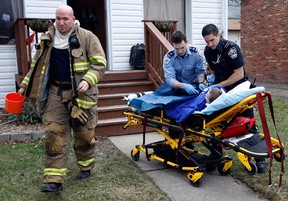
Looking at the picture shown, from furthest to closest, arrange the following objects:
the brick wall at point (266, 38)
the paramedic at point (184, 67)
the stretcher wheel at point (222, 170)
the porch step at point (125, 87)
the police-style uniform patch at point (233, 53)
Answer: the brick wall at point (266, 38)
the porch step at point (125, 87)
the paramedic at point (184, 67)
the stretcher wheel at point (222, 170)
the police-style uniform patch at point (233, 53)

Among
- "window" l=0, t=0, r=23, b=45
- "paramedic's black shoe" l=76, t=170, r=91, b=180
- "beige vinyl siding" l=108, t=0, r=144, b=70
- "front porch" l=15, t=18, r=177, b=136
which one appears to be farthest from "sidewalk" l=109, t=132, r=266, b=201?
"window" l=0, t=0, r=23, b=45

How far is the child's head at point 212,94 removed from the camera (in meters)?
3.80

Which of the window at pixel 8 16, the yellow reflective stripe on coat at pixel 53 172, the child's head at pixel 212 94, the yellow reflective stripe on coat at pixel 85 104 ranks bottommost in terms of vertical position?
the yellow reflective stripe on coat at pixel 53 172

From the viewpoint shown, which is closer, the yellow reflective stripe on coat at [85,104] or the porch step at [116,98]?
the yellow reflective stripe on coat at [85,104]

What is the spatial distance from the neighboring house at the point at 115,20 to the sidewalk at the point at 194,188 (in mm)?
4396

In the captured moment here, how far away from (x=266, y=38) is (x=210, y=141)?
13219mm

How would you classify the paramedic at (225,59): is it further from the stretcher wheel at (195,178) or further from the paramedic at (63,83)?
the paramedic at (63,83)

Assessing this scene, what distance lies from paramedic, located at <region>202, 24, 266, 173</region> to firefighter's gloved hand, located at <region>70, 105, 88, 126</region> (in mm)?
1645

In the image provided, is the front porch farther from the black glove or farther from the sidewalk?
the black glove

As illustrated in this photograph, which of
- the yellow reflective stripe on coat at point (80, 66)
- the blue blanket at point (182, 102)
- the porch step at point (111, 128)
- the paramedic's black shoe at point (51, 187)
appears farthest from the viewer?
the porch step at point (111, 128)

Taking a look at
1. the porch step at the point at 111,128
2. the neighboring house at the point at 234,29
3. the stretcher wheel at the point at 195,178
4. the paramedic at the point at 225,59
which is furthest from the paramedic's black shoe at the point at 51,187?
the neighboring house at the point at 234,29

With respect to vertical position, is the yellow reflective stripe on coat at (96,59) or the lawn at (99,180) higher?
the yellow reflective stripe on coat at (96,59)

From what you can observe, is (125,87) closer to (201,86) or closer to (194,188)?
(201,86)

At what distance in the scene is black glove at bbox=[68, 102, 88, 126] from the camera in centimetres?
361
